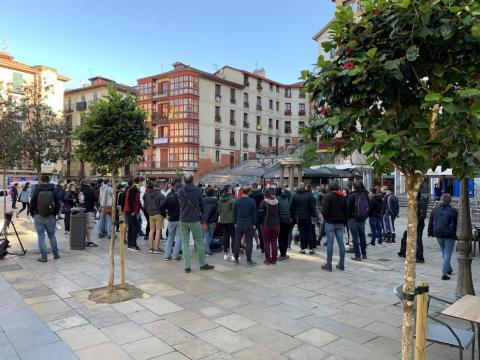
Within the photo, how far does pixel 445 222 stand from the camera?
7059mm

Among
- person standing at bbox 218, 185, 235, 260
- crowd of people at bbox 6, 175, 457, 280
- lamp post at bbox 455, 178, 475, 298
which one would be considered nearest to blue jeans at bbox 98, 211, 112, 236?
crowd of people at bbox 6, 175, 457, 280

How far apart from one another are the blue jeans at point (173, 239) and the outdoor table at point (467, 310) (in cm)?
584

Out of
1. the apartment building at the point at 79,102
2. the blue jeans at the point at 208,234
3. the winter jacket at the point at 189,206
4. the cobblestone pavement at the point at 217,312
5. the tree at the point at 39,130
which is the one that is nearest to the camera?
the cobblestone pavement at the point at 217,312

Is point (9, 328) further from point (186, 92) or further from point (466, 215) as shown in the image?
point (186, 92)

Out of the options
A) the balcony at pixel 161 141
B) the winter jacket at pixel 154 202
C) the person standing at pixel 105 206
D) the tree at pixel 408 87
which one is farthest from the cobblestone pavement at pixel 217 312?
the balcony at pixel 161 141

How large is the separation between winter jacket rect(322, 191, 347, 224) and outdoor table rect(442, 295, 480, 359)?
412 centimetres

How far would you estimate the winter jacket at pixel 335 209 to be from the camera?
308 inches

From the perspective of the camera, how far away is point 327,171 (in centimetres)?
1717

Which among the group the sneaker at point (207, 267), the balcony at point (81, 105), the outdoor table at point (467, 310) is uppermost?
the balcony at point (81, 105)

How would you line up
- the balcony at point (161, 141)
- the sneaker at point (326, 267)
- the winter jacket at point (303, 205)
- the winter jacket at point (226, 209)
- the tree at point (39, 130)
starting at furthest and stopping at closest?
the balcony at point (161, 141) < the tree at point (39, 130) < the winter jacket at point (303, 205) < the winter jacket at point (226, 209) < the sneaker at point (326, 267)

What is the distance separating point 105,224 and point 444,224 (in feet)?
30.2

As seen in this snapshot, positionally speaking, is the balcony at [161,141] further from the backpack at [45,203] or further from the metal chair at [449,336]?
the metal chair at [449,336]

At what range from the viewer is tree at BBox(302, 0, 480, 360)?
2.43 m

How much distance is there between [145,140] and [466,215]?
17.0 ft
